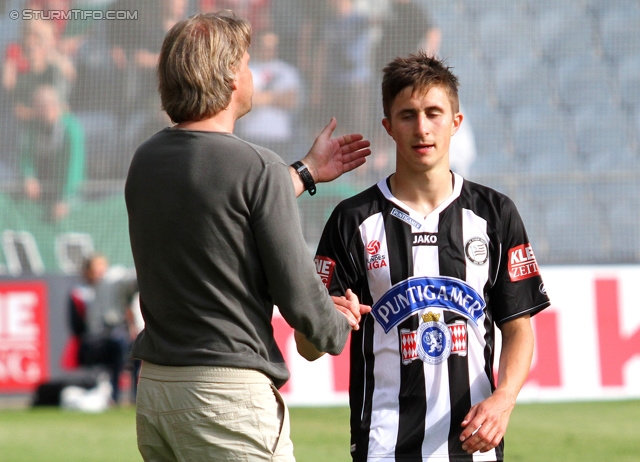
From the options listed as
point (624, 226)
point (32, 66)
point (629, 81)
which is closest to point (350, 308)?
point (624, 226)

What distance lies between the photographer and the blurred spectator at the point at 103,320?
995 centimetres

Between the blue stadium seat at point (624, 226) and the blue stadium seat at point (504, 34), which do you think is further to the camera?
the blue stadium seat at point (504, 34)

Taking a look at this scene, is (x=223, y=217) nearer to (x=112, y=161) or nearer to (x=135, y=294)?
(x=135, y=294)

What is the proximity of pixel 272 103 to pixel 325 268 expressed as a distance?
30.3 feet


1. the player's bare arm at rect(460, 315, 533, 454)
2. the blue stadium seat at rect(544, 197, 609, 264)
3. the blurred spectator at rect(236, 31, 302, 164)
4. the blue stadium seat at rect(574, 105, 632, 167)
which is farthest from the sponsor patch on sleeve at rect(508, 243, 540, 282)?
the blue stadium seat at rect(574, 105, 632, 167)

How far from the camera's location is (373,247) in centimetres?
299

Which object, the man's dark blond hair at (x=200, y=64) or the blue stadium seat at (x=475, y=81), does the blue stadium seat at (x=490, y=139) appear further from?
the man's dark blond hair at (x=200, y=64)

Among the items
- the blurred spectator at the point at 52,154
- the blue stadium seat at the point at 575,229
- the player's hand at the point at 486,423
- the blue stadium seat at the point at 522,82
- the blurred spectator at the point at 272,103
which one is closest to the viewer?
the player's hand at the point at 486,423

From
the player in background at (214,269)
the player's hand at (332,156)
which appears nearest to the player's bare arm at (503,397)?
the player in background at (214,269)

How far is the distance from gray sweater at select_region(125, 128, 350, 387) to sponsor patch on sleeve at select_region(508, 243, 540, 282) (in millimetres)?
727

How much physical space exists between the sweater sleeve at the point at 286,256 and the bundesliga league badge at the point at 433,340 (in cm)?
54

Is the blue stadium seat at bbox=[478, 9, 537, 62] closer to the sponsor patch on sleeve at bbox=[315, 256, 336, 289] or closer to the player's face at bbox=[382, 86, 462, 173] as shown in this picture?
the player's face at bbox=[382, 86, 462, 173]

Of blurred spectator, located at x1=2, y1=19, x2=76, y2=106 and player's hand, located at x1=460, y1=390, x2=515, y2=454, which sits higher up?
blurred spectator, located at x1=2, y1=19, x2=76, y2=106

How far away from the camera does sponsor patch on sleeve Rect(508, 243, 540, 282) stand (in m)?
2.96
